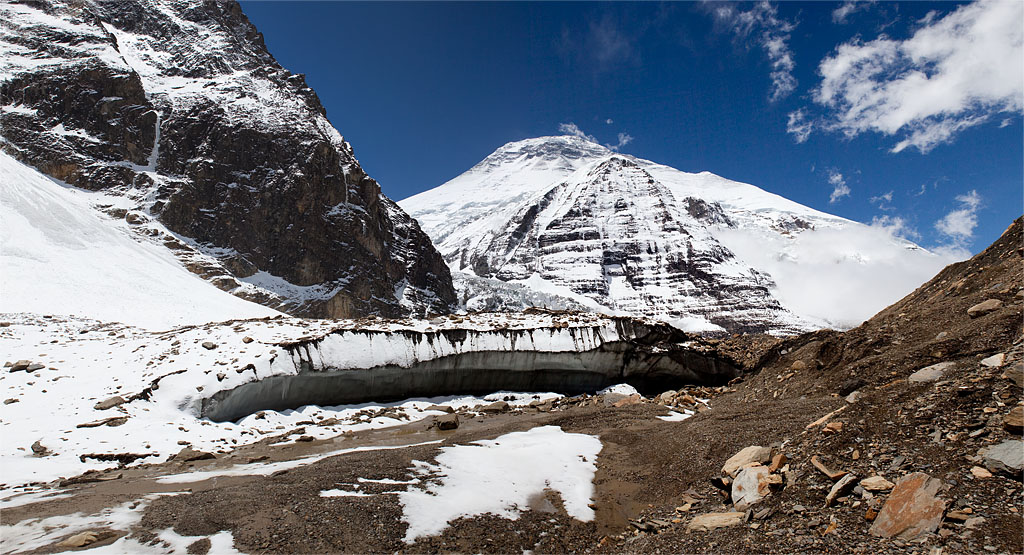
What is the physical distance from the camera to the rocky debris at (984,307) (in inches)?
464

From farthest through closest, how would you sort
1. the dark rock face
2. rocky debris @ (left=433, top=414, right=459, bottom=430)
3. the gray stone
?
the dark rock face < rocky debris @ (left=433, top=414, right=459, bottom=430) < the gray stone

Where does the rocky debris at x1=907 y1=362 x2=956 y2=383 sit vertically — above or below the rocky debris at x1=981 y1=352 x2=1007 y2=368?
below

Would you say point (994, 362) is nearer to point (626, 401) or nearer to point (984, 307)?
point (984, 307)

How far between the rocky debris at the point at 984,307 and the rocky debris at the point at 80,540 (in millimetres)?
17441

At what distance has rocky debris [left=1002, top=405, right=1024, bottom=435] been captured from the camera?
587cm

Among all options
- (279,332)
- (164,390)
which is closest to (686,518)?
(164,390)

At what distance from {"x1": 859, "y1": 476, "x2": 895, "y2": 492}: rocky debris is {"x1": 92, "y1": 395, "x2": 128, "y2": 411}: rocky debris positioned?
17.2 metres

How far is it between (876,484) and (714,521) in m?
2.03

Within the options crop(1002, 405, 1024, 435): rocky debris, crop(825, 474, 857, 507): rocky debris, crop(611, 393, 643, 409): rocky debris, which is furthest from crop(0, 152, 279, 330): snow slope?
crop(1002, 405, 1024, 435): rocky debris

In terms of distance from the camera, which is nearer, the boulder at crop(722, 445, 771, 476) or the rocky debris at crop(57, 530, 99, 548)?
the rocky debris at crop(57, 530, 99, 548)

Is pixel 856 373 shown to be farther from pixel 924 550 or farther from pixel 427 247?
pixel 427 247

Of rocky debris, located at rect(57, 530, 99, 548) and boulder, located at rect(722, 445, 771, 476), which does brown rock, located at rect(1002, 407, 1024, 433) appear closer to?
boulder, located at rect(722, 445, 771, 476)

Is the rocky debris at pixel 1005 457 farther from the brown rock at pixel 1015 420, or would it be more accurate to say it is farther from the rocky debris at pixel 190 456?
the rocky debris at pixel 190 456

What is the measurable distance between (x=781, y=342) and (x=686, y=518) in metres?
18.6
